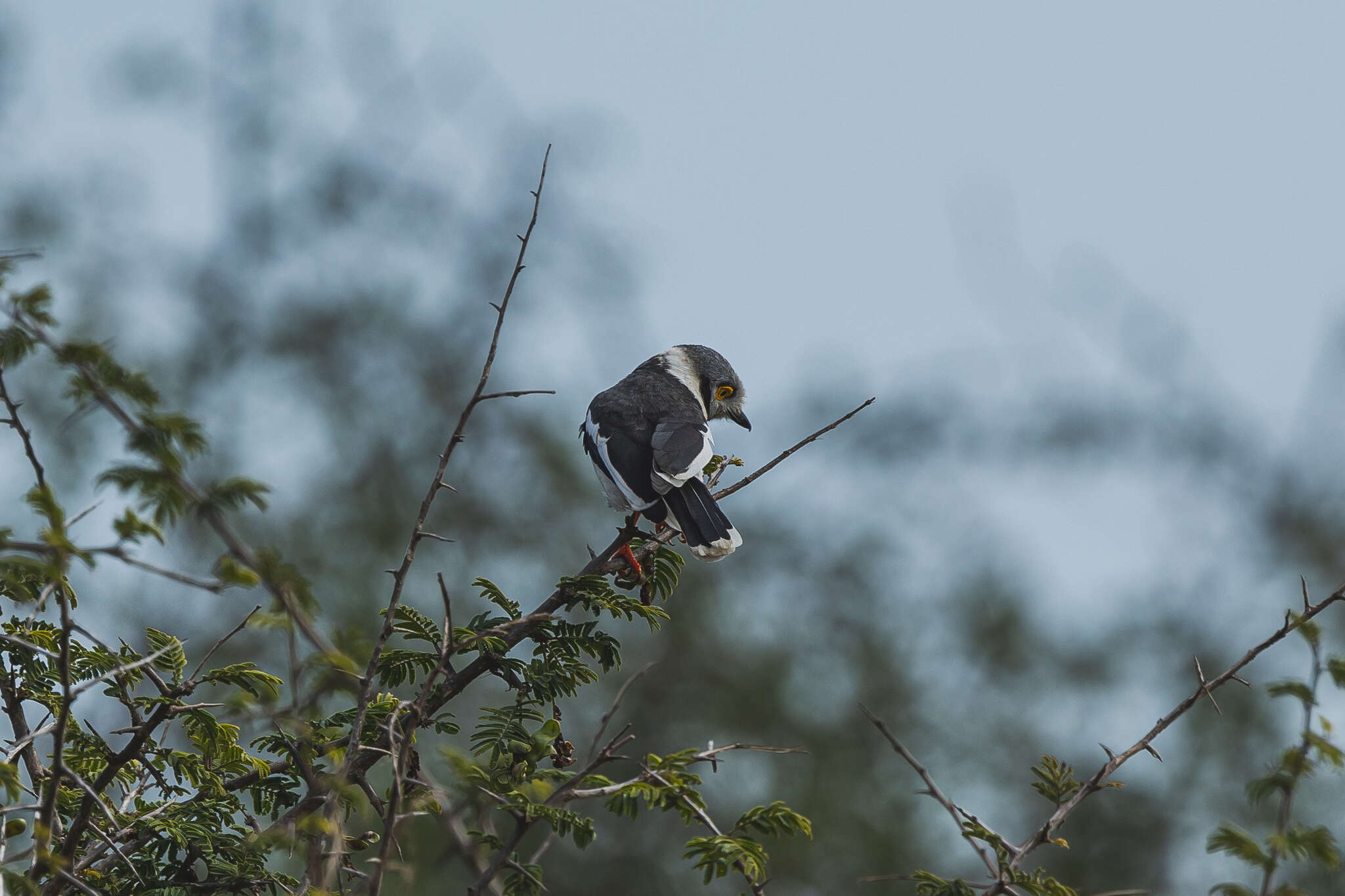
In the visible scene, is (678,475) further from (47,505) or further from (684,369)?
(47,505)

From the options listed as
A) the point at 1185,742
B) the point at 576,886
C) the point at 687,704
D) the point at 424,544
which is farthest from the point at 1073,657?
the point at 424,544

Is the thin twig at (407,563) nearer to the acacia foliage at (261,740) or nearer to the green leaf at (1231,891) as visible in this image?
the acacia foliage at (261,740)

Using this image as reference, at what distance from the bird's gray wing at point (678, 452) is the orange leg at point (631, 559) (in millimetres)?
528

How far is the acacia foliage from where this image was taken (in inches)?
70.3

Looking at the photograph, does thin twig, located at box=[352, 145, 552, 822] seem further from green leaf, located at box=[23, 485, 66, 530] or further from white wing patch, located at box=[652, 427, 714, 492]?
white wing patch, located at box=[652, 427, 714, 492]

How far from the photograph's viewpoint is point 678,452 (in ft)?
16.8

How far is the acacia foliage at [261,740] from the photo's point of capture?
1.79 m

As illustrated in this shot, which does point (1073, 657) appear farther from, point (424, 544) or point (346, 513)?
point (346, 513)

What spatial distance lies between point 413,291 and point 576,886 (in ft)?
33.6

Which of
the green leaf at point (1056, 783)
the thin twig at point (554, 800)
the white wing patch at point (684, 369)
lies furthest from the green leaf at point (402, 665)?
the white wing patch at point (684, 369)

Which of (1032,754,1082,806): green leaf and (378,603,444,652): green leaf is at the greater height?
(378,603,444,652): green leaf

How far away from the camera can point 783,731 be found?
16891 millimetres

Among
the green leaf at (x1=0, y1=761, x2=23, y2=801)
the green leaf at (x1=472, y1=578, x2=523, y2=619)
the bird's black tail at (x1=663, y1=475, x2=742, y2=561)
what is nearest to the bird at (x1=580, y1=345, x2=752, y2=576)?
the bird's black tail at (x1=663, y1=475, x2=742, y2=561)

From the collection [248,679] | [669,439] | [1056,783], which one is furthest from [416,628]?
[669,439]
